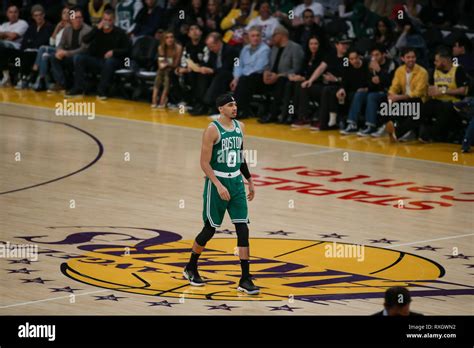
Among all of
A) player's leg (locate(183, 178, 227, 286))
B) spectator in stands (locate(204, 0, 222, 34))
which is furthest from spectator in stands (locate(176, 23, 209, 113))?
player's leg (locate(183, 178, 227, 286))

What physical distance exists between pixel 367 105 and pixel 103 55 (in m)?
7.29

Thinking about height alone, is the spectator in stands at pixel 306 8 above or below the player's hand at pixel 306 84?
above

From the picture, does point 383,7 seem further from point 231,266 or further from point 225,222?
point 231,266

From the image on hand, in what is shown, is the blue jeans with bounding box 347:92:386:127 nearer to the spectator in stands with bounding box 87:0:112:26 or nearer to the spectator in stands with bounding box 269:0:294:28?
the spectator in stands with bounding box 269:0:294:28

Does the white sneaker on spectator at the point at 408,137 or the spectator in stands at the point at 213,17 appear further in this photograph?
the spectator in stands at the point at 213,17

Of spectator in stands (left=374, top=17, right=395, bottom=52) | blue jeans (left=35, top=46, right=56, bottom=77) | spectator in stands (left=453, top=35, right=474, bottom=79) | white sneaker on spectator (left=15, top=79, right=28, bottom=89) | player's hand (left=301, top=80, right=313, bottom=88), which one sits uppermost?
spectator in stands (left=374, top=17, right=395, bottom=52)

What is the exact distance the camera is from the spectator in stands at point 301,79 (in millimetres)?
22192

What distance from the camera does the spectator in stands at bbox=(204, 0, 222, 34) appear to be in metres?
25.3

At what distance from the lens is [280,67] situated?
74.4 ft

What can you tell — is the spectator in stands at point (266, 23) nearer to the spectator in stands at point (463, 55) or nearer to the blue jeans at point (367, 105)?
the blue jeans at point (367, 105)

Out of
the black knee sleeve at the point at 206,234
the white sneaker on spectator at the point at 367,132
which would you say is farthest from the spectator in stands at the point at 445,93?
the black knee sleeve at the point at 206,234

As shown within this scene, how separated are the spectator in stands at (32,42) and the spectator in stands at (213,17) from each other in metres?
4.15

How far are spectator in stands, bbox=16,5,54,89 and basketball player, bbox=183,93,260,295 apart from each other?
54.6ft

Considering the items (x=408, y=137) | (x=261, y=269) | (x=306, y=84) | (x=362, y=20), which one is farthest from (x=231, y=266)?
(x=362, y=20)
